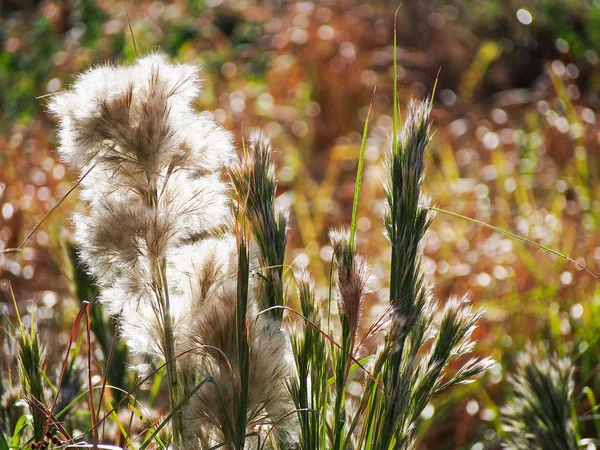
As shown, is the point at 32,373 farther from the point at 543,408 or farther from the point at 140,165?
the point at 543,408

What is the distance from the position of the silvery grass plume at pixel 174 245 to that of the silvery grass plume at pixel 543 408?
0.64 metres

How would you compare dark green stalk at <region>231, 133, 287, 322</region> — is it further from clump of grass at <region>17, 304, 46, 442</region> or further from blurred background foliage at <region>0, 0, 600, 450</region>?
clump of grass at <region>17, 304, 46, 442</region>

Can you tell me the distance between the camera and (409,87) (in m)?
5.25

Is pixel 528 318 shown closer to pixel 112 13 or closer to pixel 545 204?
pixel 545 204

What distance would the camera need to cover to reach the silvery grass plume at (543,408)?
1347 mm

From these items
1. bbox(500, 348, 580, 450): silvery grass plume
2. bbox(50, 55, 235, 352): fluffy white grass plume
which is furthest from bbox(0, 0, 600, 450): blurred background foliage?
bbox(500, 348, 580, 450): silvery grass plume

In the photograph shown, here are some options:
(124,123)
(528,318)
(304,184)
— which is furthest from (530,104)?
(124,123)

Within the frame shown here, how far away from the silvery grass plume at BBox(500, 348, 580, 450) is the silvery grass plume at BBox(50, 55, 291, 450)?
64cm

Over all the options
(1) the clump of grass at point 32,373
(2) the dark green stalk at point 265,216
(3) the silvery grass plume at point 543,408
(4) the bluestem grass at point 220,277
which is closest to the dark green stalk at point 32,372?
(1) the clump of grass at point 32,373

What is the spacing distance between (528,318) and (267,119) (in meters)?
2.76

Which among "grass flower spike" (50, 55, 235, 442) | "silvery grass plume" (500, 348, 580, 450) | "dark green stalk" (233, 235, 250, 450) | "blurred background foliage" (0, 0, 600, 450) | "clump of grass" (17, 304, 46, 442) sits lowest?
→ "blurred background foliage" (0, 0, 600, 450)

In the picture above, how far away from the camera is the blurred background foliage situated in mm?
2277

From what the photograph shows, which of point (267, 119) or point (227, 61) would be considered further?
point (227, 61)

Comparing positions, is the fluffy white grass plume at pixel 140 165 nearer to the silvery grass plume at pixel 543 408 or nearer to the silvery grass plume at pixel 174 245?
the silvery grass plume at pixel 174 245
